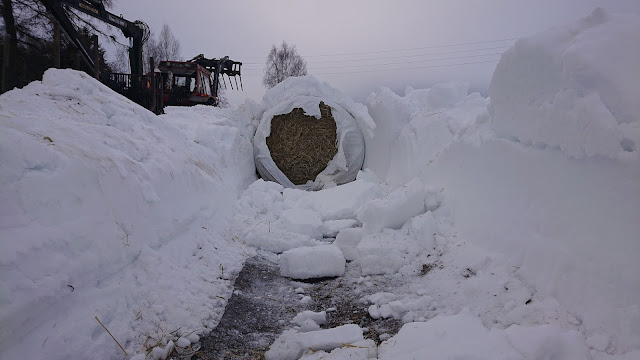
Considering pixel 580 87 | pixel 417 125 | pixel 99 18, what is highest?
pixel 99 18

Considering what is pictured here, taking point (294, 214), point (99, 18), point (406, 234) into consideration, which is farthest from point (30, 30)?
point (406, 234)

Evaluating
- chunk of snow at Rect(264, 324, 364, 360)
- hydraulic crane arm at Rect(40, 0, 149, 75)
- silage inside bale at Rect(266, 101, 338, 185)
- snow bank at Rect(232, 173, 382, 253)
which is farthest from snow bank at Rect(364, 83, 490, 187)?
hydraulic crane arm at Rect(40, 0, 149, 75)

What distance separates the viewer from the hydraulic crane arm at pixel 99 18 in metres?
8.29

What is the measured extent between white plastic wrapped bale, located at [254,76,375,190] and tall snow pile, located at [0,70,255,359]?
3.09m

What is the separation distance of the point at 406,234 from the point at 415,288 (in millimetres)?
840

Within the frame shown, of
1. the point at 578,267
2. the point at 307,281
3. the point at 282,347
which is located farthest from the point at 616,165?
the point at 307,281

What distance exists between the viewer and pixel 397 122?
19.8 feet

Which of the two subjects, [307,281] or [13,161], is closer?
[13,161]

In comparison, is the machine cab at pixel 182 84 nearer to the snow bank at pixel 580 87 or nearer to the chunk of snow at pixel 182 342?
the snow bank at pixel 580 87

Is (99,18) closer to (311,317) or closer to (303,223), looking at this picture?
(303,223)

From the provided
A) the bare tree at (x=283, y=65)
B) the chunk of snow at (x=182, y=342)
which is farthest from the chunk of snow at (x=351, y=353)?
the bare tree at (x=283, y=65)

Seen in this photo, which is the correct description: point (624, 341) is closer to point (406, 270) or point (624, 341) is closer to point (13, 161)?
point (406, 270)

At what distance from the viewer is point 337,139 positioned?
24.0 feet

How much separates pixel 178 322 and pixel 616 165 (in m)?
2.42
